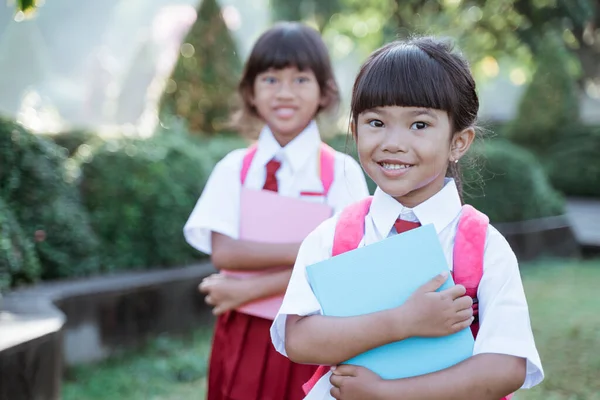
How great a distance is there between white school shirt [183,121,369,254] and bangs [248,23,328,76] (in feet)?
0.64

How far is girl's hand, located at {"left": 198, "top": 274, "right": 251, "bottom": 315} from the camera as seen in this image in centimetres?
211

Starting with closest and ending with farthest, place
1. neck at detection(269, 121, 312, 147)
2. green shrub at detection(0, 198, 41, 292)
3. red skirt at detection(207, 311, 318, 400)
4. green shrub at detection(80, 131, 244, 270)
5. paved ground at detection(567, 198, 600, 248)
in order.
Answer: red skirt at detection(207, 311, 318, 400) → neck at detection(269, 121, 312, 147) → green shrub at detection(0, 198, 41, 292) → green shrub at detection(80, 131, 244, 270) → paved ground at detection(567, 198, 600, 248)

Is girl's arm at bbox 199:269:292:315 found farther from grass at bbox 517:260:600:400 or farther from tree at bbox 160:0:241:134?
tree at bbox 160:0:241:134

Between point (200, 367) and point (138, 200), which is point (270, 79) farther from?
point (138, 200)

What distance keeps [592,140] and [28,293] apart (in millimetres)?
10043

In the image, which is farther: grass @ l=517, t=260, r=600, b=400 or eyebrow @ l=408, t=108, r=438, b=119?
grass @ l=517, t=260, r=600, b=400

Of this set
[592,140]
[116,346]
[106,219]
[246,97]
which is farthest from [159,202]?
[592,140]

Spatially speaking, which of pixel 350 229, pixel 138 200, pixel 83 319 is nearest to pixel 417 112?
pixel 350 229

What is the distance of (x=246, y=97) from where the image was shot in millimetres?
2438

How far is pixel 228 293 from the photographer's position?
2.12 m

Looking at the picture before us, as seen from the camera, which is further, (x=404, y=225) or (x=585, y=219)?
(x=585, y=219)

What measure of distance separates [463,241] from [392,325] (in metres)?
0.21

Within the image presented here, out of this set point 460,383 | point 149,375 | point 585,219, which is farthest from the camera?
point 585,219

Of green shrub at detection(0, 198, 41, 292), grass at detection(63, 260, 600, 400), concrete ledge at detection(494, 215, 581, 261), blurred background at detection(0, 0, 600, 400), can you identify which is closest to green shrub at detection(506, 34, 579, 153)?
blurred background at detection(0, 0, 600, 400)
